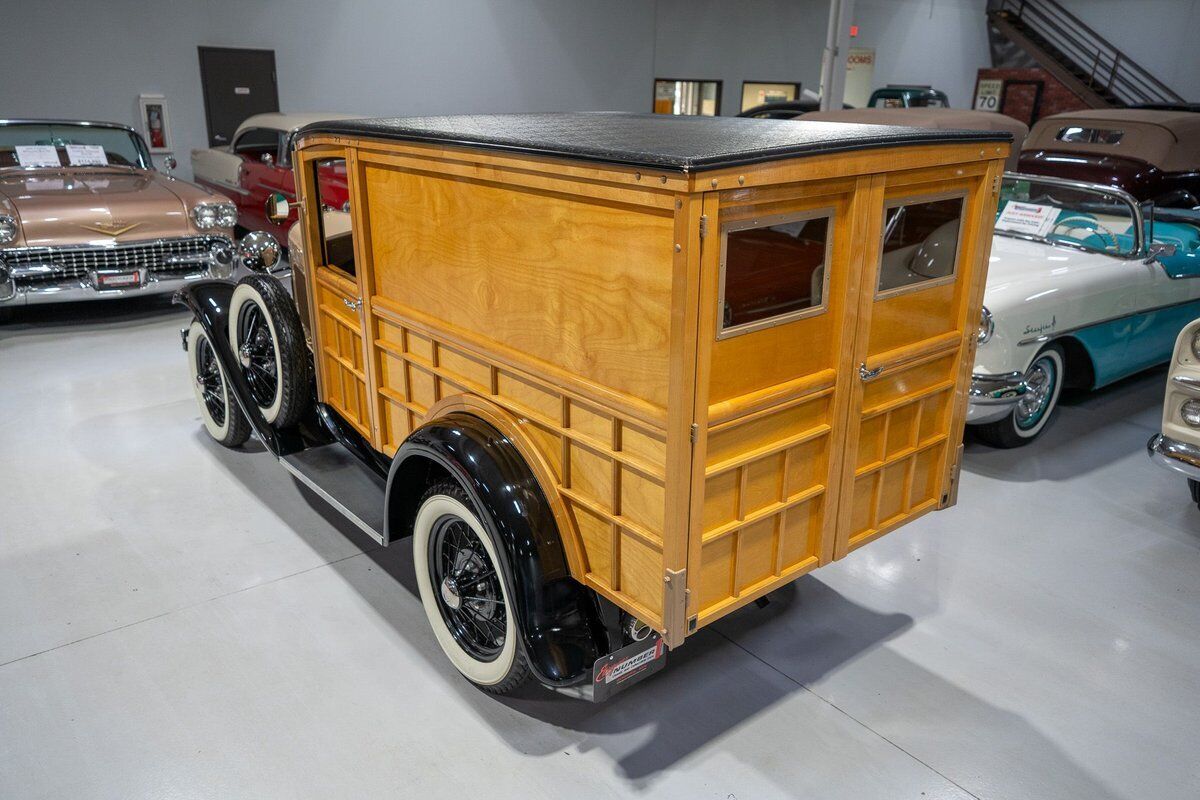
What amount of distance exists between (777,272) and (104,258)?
6.73 metres

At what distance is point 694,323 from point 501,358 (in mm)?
833

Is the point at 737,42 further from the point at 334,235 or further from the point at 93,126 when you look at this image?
the point at 334,235

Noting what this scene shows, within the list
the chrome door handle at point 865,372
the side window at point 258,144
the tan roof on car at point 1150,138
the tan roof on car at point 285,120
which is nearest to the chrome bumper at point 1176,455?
the chrome door handle at point 865,372

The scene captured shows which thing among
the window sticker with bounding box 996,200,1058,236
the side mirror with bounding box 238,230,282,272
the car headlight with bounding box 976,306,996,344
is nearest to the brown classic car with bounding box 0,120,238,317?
the side mirror with bounding box 238,230,282,272

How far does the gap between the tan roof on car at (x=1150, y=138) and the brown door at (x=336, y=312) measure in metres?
6.61

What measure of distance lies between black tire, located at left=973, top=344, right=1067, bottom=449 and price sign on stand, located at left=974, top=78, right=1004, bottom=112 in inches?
727

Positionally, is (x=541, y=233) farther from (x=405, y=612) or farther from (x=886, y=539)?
(x=886, y=539)

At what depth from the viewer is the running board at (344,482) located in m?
3.45

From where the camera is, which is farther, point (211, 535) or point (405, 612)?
point (211, 535)

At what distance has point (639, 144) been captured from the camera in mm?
2262

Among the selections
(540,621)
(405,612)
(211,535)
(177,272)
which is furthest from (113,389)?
(540,621)

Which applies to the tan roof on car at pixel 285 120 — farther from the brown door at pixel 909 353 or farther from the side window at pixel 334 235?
the brown door at pixel 909 353

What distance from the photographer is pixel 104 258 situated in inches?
282

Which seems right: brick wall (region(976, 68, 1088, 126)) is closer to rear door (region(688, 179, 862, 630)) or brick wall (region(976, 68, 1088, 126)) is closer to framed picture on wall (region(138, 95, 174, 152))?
framed picture on wall (region(138, 95, 174, 152))
